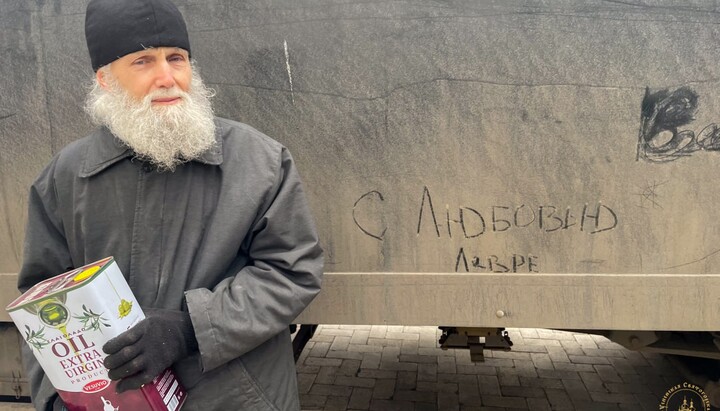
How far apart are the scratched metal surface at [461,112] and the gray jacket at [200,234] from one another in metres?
0.43

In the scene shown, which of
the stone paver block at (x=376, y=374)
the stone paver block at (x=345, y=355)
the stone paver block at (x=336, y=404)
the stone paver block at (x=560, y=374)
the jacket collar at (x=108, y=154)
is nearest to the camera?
the jacket collar at (x=108, y=154)

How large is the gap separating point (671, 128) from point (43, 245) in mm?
2160

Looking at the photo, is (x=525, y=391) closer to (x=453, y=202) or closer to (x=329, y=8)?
(x=453, y=202)

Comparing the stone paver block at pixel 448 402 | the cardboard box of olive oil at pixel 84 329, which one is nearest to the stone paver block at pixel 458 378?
the stone paver block at pixel 448 402

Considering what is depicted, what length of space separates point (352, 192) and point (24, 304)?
1094 millimetres

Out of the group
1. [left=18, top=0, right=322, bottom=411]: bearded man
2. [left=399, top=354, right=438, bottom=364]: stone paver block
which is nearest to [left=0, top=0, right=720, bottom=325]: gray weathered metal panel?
[left=18, top=0, right=322, bottom=411]: bearded man

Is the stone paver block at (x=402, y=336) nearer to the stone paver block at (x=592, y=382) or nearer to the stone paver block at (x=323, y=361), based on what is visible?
the stone paver block at (x=323, y=361)

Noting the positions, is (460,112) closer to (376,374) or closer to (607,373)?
(376,374)

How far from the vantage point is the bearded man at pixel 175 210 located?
1348 millimetres

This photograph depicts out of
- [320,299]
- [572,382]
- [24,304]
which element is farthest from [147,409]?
[572,382]

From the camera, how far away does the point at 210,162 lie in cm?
139

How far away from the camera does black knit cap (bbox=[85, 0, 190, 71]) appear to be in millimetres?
1341

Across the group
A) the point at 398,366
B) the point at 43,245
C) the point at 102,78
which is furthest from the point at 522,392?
the point at 102,78
